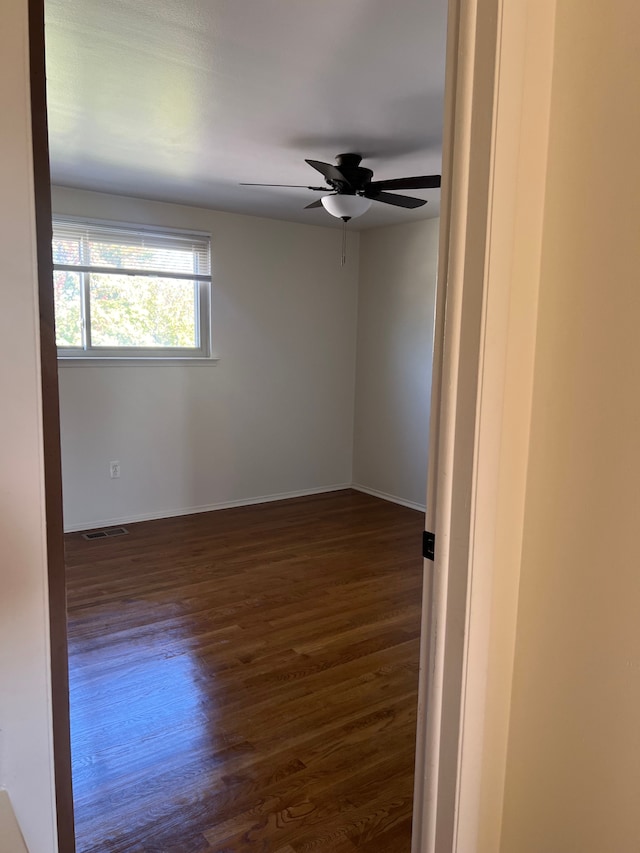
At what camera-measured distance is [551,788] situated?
111 cm

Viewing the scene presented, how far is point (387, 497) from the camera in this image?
5215 millimetres

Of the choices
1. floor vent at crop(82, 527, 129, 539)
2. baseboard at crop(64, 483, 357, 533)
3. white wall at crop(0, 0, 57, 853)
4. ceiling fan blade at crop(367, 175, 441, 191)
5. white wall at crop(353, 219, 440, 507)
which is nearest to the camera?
white wall at crop(0, 0, 57, 853)

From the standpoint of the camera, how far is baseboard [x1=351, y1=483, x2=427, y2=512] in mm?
4922

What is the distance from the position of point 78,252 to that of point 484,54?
11.8 ft

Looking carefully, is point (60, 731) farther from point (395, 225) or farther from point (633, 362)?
point (395, 225)

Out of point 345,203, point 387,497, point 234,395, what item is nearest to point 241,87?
point 345,203

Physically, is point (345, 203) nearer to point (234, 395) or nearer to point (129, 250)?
point (129, 250)

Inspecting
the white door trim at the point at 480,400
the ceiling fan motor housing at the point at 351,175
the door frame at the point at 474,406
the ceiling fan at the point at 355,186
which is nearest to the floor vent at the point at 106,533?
the ceiling fan at the point at 355,186

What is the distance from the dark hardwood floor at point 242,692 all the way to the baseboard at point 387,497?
3.19 ft

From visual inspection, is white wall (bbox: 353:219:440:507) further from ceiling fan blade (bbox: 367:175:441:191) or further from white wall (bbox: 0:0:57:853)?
white wall (bbox: 0:0:57:853)

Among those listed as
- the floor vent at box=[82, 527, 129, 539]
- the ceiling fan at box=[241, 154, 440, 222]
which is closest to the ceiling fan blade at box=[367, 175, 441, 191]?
the ceiling fan at box=[241, 154, 440, 222]

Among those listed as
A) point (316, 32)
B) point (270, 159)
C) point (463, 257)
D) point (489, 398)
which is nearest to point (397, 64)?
point (316, 32)

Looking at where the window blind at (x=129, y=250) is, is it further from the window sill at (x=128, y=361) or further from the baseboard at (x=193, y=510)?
the baseboard at (x=193, y=510)

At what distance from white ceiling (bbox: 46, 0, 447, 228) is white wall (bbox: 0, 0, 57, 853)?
1.05m
